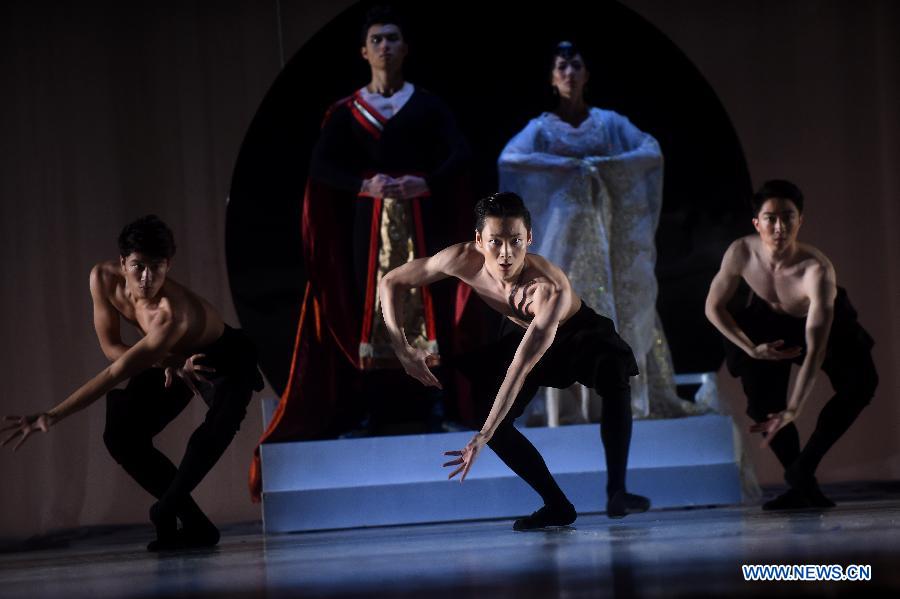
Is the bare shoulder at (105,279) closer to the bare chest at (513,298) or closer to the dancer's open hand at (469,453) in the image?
the bare chest at (513,298)

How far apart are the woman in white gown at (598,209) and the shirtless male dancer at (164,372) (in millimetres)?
1263

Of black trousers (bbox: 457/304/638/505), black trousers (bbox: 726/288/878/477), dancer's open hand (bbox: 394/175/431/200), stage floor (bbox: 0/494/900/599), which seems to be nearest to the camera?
stage floor (bbox: 0/494/900/599)

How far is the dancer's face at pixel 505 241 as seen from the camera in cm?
336

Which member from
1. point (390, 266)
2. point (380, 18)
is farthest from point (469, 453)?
point (380, 18)

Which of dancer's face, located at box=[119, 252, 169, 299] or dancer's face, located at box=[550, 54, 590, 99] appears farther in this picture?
dancer's face, located at box=[550, 54, 590, 99]

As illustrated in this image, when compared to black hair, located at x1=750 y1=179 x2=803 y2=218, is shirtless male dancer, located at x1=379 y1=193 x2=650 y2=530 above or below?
below

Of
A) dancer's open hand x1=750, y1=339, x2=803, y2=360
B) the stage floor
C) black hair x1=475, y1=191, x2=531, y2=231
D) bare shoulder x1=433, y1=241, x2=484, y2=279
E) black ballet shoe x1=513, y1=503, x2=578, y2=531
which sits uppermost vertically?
black hair x1=475, y1=191, x2=531, y2=231

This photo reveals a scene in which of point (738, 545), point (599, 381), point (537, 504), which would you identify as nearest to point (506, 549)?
point (738, 545)

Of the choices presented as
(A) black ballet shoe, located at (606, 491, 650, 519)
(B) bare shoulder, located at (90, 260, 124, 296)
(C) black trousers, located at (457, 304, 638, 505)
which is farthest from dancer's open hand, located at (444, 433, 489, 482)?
(B) bare shoulder, located at (90, 260, 124, 296)

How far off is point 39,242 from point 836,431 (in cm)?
336

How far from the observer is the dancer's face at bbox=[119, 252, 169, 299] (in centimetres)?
361

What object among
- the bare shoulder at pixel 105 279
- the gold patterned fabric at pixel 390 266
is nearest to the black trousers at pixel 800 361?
the gold patterned fabric at pixel 390 266

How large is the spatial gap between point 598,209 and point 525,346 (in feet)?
4.55

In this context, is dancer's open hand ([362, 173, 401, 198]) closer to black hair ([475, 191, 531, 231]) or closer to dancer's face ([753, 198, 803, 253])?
black hair ([475, 191, 531, 231])
